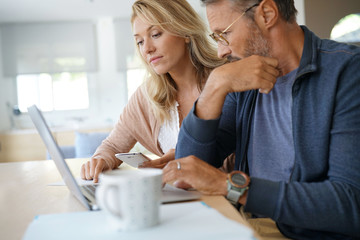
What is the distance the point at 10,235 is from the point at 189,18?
1.45 meters

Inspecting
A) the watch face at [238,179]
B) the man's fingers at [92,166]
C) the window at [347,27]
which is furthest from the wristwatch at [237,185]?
the window at [347,27]

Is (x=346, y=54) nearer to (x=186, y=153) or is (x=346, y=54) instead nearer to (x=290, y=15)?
(x=290, y=15)

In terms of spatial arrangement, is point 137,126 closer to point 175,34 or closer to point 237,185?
point 175,34

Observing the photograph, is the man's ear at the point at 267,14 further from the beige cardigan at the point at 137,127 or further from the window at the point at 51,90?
the window at the point at 51,90

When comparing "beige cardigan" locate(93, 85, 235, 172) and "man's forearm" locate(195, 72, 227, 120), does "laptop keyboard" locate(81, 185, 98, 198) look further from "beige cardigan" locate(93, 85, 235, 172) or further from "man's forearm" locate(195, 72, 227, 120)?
"beige cardigan" locate(93, 85, 235, 172)

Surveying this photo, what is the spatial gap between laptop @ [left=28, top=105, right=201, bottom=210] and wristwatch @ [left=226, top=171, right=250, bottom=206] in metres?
0.08

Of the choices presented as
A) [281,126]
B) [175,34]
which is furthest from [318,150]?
[175,34]

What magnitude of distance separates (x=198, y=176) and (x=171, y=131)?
1.00m

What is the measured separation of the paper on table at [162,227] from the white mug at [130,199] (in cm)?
2

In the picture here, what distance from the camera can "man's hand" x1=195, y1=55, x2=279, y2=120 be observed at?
108 cm

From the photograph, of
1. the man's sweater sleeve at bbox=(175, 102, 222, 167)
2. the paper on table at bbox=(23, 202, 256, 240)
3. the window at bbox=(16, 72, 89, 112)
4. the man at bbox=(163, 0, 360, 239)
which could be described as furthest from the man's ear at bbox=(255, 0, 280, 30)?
the window at bbox=(16, 72, 89, 112)

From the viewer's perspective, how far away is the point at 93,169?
1284mm

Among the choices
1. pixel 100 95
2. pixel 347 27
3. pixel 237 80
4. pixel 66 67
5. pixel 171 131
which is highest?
pixel 347 27

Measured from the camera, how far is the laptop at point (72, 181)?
0.78 metres
